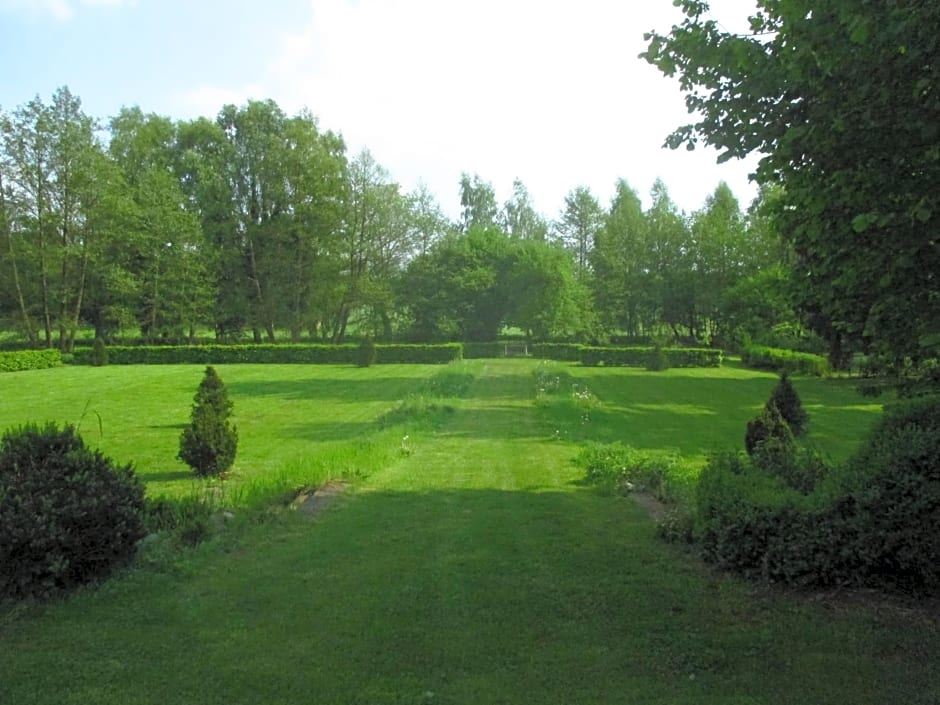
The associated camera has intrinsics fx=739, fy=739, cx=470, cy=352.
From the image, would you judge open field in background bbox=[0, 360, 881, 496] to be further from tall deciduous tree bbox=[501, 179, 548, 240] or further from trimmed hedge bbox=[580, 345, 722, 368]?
tall deciduous tree bbox=[501, 179, 548, 240]

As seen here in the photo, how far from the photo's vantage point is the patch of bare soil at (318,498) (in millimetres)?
7834

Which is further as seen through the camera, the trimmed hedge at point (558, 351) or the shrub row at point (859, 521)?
the trimmed hedge at point (558, 351)

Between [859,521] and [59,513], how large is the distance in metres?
5.18

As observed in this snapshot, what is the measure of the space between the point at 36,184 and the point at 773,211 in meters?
49.2

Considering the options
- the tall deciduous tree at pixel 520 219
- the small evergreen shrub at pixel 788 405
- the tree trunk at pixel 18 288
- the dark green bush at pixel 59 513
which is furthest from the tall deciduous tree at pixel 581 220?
the dark green bush at pixel 59 513

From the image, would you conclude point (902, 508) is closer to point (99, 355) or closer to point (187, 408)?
point (187, 408)

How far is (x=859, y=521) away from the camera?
15.1 feet

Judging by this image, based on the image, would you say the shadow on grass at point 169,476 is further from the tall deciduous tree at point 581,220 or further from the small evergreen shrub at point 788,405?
the tall deciduous tree at point 581,220

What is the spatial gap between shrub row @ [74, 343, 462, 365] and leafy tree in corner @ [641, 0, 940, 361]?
3916cm

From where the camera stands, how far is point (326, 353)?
148 ft

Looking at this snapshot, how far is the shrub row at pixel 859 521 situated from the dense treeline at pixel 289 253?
135ft

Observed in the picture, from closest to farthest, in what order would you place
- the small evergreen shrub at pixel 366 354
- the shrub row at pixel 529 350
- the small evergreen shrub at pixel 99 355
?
the small evergreen shrub at pixel 99 355 → the small evergreen shrub at pixel 366 354 → the shrub row at pixel 529 350

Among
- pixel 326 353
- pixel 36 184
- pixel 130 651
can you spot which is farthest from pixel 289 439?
pixel 36 184

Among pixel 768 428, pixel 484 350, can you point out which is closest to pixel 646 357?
pixel 484 350
